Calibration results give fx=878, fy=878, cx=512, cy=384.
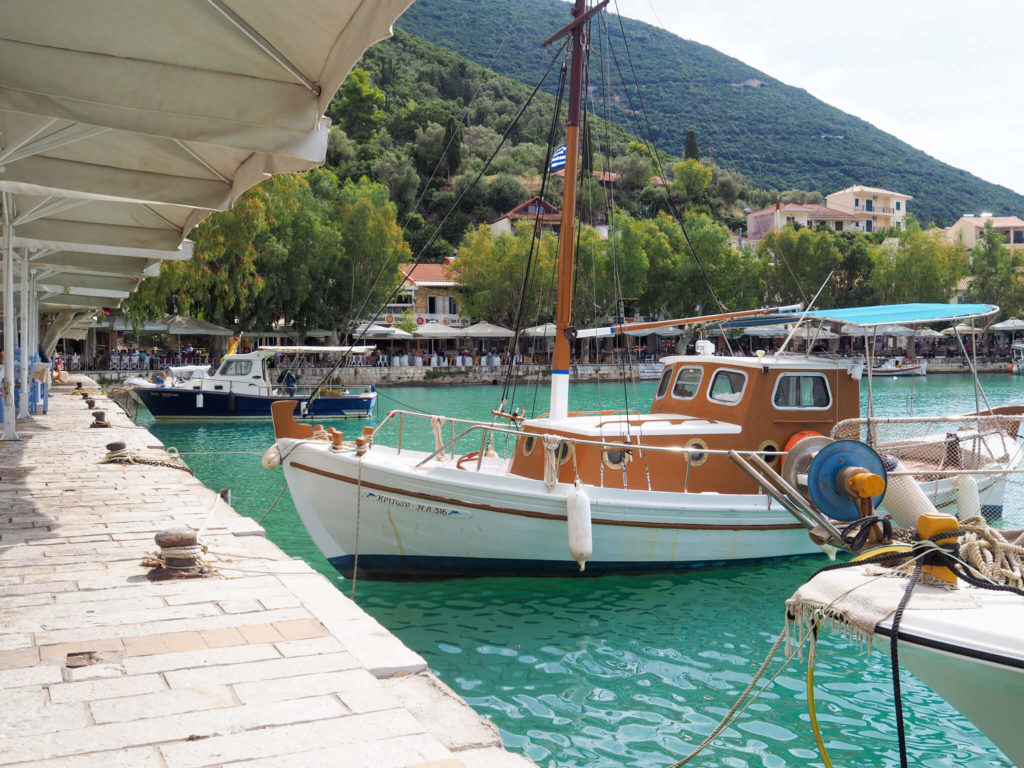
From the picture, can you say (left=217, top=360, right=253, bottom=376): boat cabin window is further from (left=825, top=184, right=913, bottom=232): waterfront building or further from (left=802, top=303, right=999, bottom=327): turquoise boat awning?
(left=825, top=184, right=913, bottom=232): waterfront building

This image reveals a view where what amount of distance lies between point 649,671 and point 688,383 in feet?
17.7

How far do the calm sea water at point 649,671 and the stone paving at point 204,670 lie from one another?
2117 mm

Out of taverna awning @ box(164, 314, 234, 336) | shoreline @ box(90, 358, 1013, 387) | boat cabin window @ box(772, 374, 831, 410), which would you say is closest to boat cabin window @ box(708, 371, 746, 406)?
boat cabin window @ box(772, 374, 831, 410)

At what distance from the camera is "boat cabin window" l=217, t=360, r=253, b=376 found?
30.5 meters

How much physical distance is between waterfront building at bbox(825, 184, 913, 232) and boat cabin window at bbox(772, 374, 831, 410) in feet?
347

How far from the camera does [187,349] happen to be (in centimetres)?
5372

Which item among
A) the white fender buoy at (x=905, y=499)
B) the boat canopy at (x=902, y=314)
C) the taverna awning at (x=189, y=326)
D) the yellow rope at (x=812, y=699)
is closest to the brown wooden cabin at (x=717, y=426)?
the boat canopy at (x=902, y=314)

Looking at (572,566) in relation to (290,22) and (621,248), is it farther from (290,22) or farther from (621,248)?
(621,248)

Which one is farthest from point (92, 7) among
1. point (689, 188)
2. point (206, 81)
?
point (689, 188)

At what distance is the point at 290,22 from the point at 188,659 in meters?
3.79

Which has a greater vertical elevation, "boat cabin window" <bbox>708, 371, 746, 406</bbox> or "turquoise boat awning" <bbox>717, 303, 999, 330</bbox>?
"turquoise boat awning" <bbox>717, 303, 999, 330</bbox>

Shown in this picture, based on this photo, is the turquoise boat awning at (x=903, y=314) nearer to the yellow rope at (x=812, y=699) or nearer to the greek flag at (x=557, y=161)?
the greek flag at (x=557, y=161)

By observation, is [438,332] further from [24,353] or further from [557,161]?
[557,161]

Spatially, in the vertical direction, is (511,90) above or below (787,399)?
above
